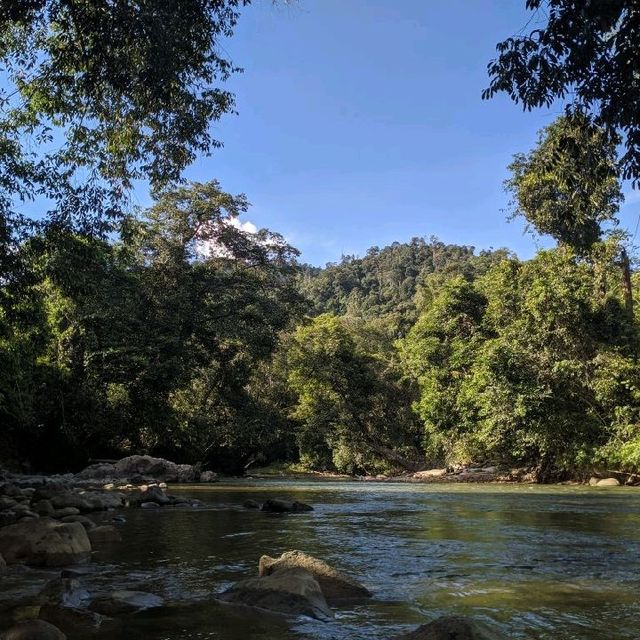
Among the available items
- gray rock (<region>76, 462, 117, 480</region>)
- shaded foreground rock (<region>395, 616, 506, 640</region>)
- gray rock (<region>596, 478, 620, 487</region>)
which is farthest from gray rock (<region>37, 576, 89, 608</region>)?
gray rock (<region>596, 478, 620, 487</region>)

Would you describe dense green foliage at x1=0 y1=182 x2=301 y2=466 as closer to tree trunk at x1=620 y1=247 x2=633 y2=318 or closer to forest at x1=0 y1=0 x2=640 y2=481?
forest at x1=0 y1=0 x2=640 y2=481

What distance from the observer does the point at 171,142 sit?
8977 mm

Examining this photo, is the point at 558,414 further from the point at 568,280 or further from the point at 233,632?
the point at 233,632

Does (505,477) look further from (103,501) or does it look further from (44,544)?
(44,544)

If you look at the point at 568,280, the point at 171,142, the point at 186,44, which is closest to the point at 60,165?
the point at 171,142

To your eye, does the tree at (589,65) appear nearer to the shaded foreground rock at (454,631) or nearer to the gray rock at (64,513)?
the shaded foreground rock at (454,631)

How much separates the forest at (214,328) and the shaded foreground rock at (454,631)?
17.6ft

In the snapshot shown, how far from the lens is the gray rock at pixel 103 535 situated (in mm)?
8343

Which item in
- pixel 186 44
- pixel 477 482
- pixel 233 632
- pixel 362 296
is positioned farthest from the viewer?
Result: pixel 362 296

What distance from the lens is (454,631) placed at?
142 inches

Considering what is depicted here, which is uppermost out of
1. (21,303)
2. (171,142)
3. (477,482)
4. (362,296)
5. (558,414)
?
(362,296)

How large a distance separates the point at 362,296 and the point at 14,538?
9593cm

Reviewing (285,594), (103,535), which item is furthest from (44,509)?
(285,594)

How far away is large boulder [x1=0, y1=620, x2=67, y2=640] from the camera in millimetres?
3613
